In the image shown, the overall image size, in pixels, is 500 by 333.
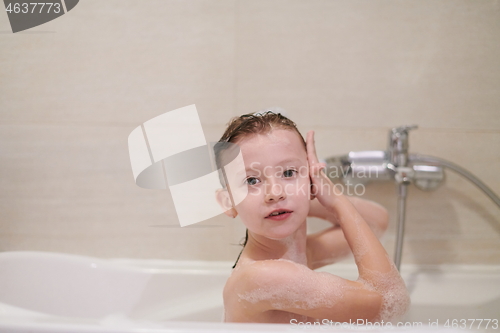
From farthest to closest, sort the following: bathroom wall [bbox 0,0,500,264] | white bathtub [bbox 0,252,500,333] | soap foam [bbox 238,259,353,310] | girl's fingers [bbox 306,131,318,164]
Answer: bathroom wall [bbox 0,0,500,264], white bathtub [bbox 0,252,500,333], girl's fingers [bbox 306,131,318,164], soap foam [bbox 238,259,353,310]

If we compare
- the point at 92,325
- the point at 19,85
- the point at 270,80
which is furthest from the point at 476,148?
the point at 19,85

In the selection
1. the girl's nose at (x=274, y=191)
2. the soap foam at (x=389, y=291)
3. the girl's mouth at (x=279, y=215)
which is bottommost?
the soap foam at (x=389, y=291)

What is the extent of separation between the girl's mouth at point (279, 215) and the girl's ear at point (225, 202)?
3.9 inches

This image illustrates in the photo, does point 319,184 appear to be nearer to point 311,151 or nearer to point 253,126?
point 311,151

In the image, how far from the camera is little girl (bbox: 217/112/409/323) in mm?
596

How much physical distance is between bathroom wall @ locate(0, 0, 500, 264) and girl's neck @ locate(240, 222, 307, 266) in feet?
0.67

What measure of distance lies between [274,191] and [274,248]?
141 millimetres

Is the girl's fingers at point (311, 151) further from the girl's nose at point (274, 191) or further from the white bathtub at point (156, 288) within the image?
the white bathtub at point (156, 288)

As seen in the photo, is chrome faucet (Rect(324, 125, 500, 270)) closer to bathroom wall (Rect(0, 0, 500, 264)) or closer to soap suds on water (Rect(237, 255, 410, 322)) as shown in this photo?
bathroom wall (Rect(0, 0, 500, 264))

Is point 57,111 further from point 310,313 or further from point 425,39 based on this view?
point 425,39

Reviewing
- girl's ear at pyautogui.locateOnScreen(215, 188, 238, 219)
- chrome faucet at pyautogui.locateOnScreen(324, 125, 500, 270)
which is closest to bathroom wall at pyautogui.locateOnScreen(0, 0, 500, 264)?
chrome faucet at pyautogui.locateOnScreen(324, 125, 500, 270)

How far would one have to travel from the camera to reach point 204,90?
926 mm

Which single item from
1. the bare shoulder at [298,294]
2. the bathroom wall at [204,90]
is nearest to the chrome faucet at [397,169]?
the bathroom wall at [204,90]

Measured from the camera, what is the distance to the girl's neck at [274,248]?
0.69m
